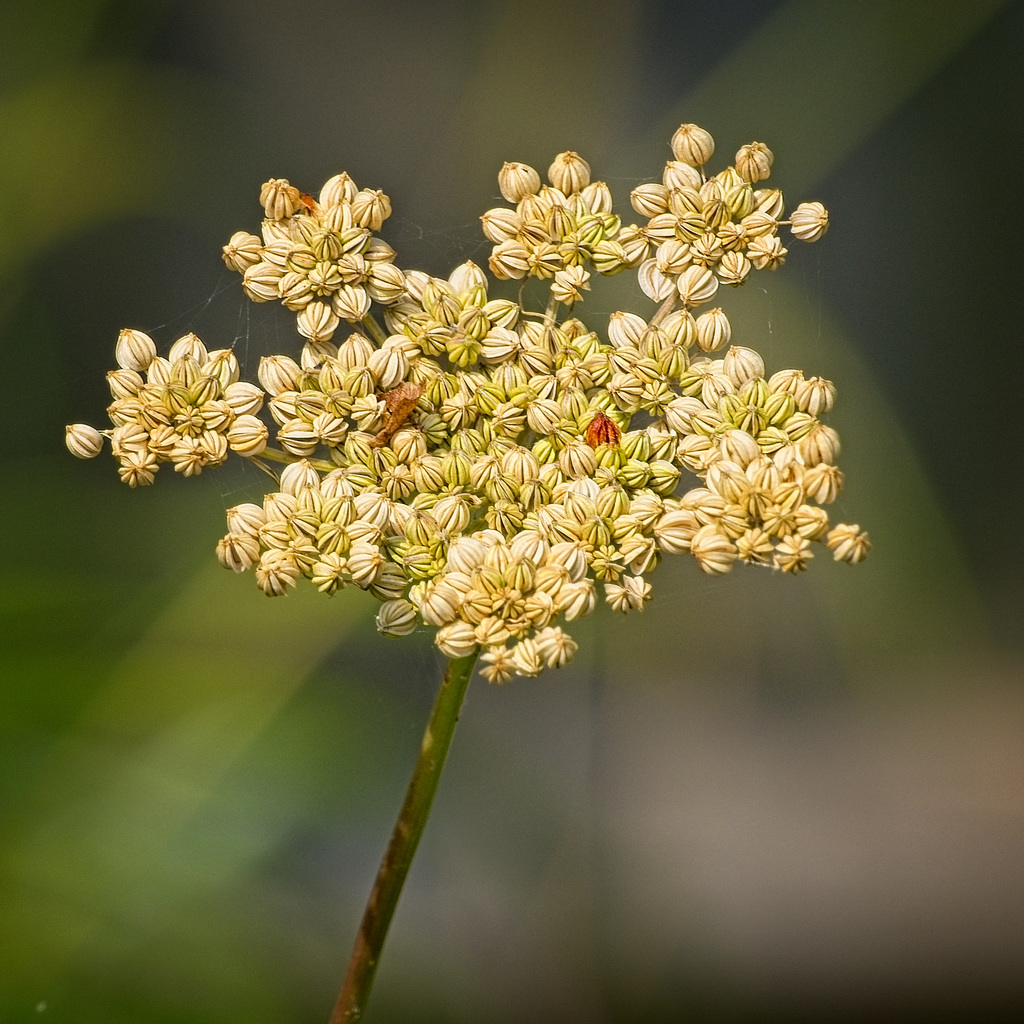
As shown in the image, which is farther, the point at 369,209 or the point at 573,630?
the point at 573,630

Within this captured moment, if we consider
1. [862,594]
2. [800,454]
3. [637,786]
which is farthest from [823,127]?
[637,786]

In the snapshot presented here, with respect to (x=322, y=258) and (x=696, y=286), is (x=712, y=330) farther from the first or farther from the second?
(x=322, y=258)

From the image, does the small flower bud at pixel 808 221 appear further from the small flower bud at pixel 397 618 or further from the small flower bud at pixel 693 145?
the small flower bud at pixel 397 618

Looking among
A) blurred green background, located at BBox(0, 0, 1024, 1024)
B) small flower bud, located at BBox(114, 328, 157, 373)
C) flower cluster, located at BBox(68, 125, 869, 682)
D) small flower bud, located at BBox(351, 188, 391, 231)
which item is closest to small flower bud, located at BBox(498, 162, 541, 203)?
flower cluster, located at BBox(68, 125, 869, 682)

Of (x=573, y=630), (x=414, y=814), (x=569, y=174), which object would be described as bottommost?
(x=414, y=814)

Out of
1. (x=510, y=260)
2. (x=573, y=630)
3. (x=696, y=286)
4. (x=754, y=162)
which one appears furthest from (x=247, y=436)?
(x=573, y=630)

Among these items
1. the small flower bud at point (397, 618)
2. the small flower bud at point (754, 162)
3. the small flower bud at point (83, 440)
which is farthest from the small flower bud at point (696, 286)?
the small flower bud at point (83, 440)

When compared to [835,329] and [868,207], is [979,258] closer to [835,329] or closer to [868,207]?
[868,207]
